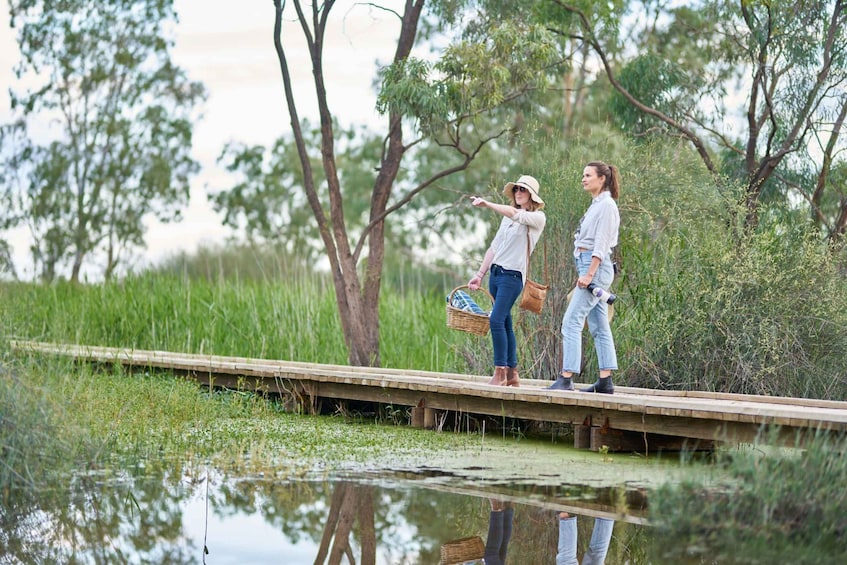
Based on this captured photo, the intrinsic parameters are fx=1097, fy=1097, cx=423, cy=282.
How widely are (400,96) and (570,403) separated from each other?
386cm

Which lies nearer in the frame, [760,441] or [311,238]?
[760,441]

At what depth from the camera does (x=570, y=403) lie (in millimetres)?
7020

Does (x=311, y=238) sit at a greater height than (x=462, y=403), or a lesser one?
greater

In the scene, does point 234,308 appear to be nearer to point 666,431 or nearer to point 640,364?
point 640,364

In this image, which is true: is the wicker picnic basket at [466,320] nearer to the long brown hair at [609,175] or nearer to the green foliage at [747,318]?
the long brown hair at [609,175]

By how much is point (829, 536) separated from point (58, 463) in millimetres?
3499

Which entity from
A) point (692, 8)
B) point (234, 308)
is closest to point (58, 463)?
point (234, 308)

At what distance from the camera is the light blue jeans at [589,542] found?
4.49 metres

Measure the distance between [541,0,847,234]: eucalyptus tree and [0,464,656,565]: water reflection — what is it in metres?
4.83

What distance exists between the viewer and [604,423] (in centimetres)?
706

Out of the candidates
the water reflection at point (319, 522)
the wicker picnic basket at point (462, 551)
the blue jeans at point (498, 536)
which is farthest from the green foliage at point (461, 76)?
the wicker picnic basket at point (462, 551)

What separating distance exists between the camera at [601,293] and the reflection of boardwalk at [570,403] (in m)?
0.62

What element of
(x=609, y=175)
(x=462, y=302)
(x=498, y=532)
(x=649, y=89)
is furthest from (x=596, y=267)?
(x=649, y=89)

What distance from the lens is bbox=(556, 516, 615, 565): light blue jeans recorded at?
4492mm
